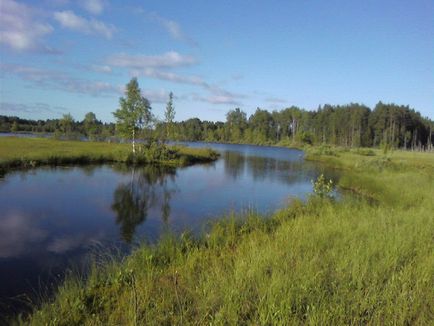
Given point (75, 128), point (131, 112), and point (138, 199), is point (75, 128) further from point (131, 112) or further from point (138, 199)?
point (138, 199)

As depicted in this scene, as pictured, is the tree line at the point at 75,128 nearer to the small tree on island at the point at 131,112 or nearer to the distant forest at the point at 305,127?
the distant forest at the point at 305,127

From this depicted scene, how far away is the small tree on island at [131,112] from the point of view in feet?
133

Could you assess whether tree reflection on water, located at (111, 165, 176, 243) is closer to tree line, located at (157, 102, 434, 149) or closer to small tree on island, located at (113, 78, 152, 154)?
small tree on island, located at (113, 78, 152, 154)

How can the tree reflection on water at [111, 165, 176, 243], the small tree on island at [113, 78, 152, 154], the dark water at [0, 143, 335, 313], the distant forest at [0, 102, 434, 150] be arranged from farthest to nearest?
the distant forest at [0, 102, 434, 150] < the small tree on island at [113, 78, 152, 154] < the tree reflection on water at [111, 165, 176, 243] < the dark water at [0, 143, 335, 313]

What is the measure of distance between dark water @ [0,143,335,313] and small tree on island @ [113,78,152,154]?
11.7 meters

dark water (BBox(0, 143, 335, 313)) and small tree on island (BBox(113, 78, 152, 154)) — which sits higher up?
small tree on island (BBox(113, 78, 152, 154))

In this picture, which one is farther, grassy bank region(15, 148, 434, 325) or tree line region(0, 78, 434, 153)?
tree line region(0, 78, 434, 153)

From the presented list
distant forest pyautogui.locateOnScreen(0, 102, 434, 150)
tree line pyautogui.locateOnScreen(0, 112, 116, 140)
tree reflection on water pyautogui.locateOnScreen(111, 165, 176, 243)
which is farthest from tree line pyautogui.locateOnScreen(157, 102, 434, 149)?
tree reflection on water pyautogui.locateOnScreen(111, 165, 176, 243)

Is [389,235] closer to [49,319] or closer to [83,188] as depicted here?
[49,319]

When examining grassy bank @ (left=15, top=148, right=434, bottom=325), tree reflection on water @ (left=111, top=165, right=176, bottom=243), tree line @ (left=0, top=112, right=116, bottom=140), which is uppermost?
tree line @ (left=0, top=112, right=116, bottom=140)

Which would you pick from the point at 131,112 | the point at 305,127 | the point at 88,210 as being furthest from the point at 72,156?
the point at 305,127

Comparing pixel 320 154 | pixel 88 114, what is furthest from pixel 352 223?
pixel 88 114

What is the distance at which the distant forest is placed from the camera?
107 metres

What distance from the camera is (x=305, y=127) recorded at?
144750 millimetres
